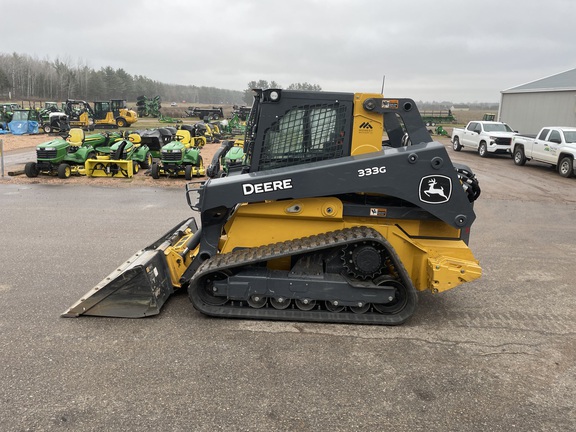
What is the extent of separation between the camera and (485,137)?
23172 millimetres

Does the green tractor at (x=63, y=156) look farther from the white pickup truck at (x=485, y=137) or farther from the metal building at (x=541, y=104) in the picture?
the metal building at (x=541, y=104)

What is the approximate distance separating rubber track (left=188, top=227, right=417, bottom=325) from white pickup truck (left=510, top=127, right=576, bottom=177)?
1531 centimetres

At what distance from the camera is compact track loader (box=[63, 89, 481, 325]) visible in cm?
459

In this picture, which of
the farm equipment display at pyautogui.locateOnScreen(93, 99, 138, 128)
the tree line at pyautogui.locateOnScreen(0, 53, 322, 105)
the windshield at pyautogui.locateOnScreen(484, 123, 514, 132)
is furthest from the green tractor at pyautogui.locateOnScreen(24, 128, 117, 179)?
the tree line at pyautogui.locateOnScreen(0, 53, 322, 105)

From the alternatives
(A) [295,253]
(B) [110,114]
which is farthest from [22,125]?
(A) [295,253]

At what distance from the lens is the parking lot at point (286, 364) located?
10.7 feet

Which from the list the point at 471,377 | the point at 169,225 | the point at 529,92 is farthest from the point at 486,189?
the point at 529,92

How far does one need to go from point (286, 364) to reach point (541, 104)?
31269mm

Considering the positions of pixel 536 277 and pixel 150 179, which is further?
pixel 150 179

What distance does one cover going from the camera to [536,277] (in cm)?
A: 633

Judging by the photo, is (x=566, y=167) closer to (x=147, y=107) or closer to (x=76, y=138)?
(x=76, y=138)

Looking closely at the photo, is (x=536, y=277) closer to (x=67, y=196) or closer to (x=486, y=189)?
(x=486, y=189)

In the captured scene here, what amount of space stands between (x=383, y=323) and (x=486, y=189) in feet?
35.6

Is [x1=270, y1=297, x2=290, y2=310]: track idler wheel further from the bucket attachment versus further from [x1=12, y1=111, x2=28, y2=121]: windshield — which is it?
[x1=12, y1=111, x2=28, y2=121]: windshield
